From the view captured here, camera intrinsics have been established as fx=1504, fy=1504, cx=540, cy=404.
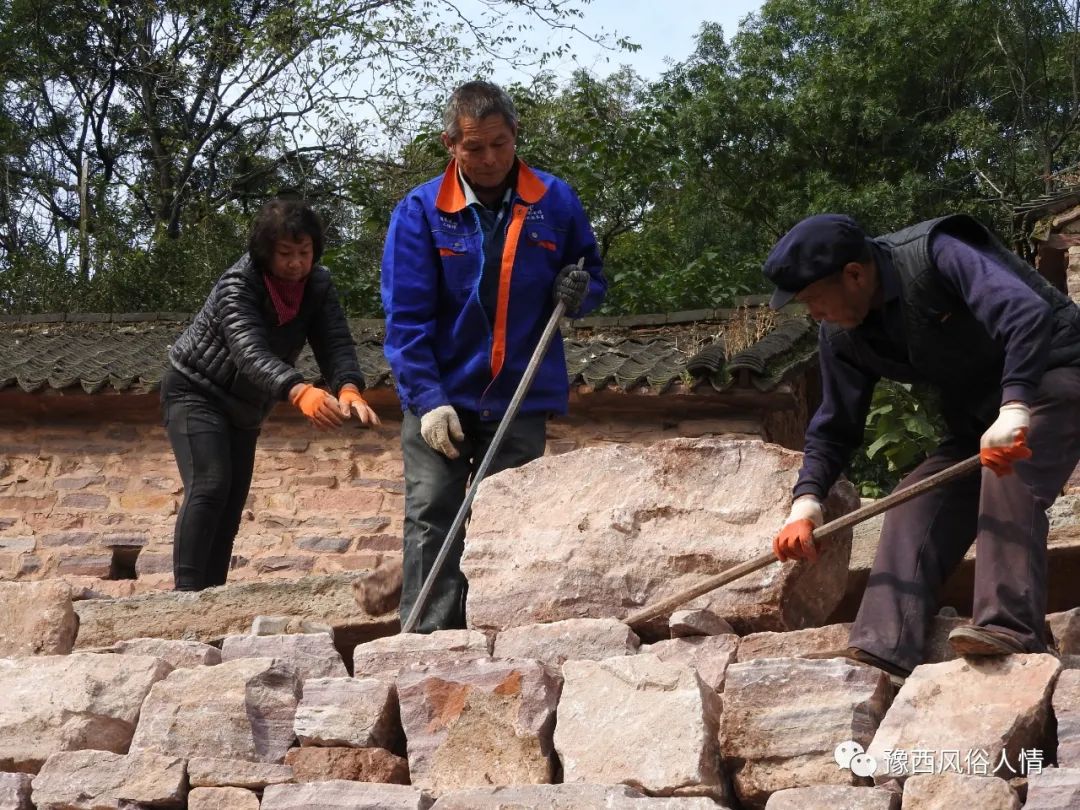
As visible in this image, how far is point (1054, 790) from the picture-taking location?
2.84 m

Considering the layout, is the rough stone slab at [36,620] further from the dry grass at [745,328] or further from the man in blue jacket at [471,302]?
the dry grass at [745,328]

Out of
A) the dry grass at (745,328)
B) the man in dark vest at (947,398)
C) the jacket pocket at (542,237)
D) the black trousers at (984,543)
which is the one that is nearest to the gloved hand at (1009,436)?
the man in dark vest at (947,398)

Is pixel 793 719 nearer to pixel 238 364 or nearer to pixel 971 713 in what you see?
pixel 971 713

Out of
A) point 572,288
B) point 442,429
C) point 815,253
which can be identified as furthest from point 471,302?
point 815,253

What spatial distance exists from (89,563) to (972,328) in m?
6.76

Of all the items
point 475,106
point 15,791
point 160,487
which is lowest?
point 15,791

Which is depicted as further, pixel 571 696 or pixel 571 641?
pixel 571 641

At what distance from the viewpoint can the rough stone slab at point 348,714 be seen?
142 inches

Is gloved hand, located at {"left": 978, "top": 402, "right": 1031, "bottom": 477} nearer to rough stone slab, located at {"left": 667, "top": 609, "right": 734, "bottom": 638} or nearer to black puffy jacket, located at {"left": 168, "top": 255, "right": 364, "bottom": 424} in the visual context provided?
rough stone slab, located at {"left": 667, "top": 609, "right": 734, "bottom": 638}

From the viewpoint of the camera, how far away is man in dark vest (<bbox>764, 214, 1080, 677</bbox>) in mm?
3342

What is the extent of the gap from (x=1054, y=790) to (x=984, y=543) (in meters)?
0.72

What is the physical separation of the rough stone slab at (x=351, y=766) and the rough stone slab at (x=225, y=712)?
0.12 meters

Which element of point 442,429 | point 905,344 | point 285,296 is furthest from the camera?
point 285,296

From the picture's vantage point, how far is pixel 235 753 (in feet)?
12.1
